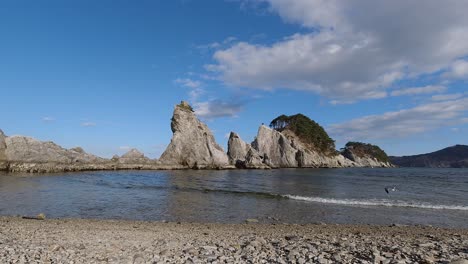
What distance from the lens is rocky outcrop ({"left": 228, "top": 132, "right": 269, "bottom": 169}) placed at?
115 m

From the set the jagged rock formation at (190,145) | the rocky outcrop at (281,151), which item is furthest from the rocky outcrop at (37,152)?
the rocky outcrop at (281,151)

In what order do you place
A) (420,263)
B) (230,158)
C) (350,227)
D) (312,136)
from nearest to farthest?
(420,263), (350,227), (230,158), (312,136)

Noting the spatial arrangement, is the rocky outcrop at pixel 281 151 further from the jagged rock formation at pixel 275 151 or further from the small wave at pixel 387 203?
the small wave at pixel 387 203

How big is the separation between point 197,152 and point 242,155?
24.2m

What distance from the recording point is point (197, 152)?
330 feet

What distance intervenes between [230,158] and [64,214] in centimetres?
9785

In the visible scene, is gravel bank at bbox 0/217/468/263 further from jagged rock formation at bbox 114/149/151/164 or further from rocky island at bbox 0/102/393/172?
jagged rock formation at bbox 114/149/151/164

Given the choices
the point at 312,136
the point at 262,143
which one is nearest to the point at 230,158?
the point at 262,143

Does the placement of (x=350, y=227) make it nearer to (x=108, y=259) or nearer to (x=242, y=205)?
(x=242, y=205)

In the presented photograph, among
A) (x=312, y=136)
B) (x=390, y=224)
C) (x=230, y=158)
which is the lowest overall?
(x=390, y=224)

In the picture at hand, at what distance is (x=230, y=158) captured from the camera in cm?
12031

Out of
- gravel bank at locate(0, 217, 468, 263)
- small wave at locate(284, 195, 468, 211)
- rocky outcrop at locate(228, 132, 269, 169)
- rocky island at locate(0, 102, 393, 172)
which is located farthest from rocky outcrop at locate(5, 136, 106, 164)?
gravel bank at locate(0, 217, 468, 263)

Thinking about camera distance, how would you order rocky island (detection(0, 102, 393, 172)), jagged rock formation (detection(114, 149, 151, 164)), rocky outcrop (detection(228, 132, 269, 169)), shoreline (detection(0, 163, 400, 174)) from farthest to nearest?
rocky outcrop (detection(228, 132, 269, 169))
jagged rock formation (detection(114, 149, 151, 164))
rocky island (detection(0, 102, 393, 172))
shoreline (detection(0, 163, 400, 174))

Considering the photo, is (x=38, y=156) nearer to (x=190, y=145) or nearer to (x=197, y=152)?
(x=190, y=145)
